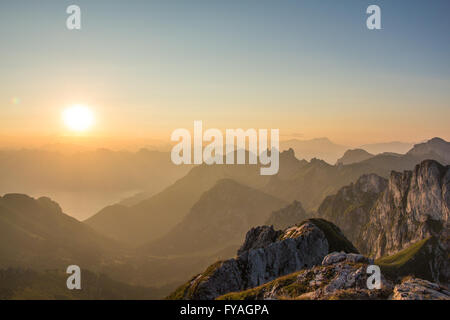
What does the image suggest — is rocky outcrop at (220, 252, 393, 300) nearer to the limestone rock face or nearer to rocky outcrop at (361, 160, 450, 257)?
the limestone rock face

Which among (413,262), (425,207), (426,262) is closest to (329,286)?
(413,262)

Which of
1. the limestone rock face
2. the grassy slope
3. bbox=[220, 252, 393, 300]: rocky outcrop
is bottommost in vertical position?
the grassy slope

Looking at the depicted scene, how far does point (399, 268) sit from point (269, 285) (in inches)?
5214

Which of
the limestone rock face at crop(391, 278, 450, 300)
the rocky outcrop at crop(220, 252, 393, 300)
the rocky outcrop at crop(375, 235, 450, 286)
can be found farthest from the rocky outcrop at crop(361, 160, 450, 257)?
the limestone rock face at crop(391, 278, 450, 300)

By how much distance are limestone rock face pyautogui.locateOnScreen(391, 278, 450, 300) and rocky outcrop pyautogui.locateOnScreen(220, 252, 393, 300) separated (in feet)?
4.63

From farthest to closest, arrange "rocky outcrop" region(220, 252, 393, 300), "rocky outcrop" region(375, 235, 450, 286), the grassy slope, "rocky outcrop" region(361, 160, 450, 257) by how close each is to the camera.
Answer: "rocky outcrop" region(361, 160, 450, 257) → "rocky outcrop" region(375, 235, 450, 286) → the grassy slope → "rocky outcrop" region(220, 252, 393, 300)

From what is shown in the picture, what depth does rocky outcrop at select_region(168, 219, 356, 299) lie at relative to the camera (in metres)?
64.6

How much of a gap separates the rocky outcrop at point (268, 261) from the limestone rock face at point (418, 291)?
140 ft

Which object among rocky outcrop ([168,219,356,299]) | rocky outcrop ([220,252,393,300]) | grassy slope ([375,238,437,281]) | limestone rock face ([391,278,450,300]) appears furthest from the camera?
grassy slope ([375,238,437,281])

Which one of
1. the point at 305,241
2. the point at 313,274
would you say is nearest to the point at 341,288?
the point at 313,274
